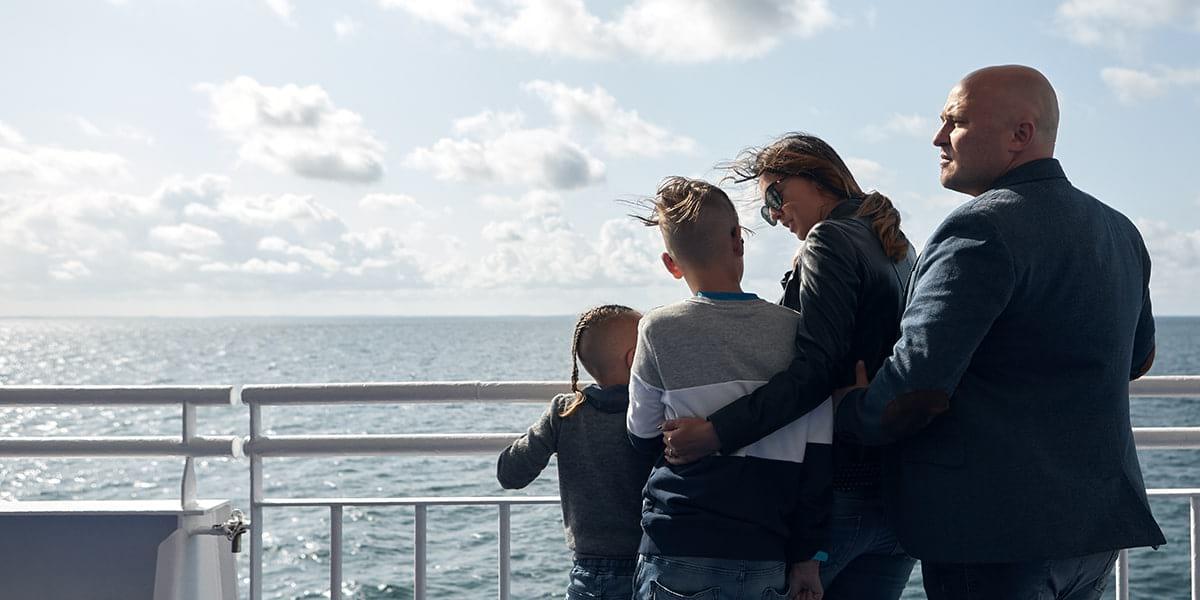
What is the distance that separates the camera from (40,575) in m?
3.25

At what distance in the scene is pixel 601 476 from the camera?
7.65 feet

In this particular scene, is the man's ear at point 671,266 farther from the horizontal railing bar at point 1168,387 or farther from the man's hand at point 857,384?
the horizontal railing bar at point 1168,387

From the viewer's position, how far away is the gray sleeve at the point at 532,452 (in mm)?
2393

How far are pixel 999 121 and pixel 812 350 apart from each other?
0.55 metres

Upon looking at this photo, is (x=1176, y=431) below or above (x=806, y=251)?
below

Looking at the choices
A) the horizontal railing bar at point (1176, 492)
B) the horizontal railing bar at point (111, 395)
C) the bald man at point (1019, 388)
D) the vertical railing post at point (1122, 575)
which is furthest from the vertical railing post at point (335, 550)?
the horizontal railing bar at point (1176, 492)

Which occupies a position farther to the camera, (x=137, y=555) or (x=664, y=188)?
(x=137, y=555)

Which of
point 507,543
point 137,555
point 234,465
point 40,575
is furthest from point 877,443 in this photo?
point 234,465

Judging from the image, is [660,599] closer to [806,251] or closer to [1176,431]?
[806,251]

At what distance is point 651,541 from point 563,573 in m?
8.87

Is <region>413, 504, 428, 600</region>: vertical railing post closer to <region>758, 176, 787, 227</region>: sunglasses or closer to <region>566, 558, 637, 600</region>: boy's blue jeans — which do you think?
<region>566, 558, 637, 600</region>: boy's blue jeans

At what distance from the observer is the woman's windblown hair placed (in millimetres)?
2170

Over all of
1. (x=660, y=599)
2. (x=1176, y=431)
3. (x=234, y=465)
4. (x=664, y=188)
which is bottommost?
(x=234, y=465)

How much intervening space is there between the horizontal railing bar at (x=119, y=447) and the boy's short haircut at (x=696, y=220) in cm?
156
